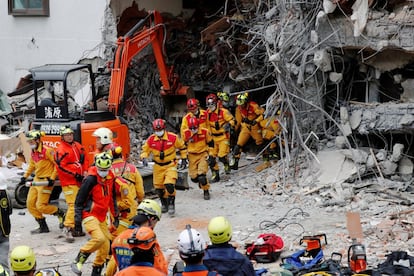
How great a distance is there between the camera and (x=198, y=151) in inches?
531

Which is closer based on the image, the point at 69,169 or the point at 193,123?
the point at 69,169

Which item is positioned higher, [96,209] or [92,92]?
[92,92]

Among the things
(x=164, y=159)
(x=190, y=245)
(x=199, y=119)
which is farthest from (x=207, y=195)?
(x=190, y=245)

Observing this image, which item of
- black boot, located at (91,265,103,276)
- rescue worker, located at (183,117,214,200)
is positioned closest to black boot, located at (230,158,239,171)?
rescue worker, located at (183,117,214,200)

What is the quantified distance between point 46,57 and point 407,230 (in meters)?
12.1

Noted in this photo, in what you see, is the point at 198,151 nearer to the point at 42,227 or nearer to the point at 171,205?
the point at 171,205

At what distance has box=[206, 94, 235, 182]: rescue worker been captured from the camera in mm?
14617

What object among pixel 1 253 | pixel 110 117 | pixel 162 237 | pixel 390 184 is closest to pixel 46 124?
pixel 110 117

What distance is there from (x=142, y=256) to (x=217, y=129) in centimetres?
936

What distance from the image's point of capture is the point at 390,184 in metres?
12.5

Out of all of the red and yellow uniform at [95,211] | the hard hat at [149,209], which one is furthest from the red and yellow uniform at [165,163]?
the hard hat at [149,209]

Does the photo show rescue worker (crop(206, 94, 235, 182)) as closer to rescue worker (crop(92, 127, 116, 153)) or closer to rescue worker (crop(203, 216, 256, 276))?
rescue worker (crop(92, 127, 116, 153))

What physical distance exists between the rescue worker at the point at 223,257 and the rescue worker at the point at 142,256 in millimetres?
651

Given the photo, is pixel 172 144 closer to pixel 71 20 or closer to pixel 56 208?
pixel 56 208
